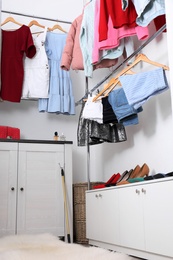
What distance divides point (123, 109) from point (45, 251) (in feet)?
3.96

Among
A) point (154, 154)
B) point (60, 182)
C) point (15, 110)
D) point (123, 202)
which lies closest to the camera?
point (123, 202)

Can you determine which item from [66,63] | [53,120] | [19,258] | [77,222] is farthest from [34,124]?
[19,258]

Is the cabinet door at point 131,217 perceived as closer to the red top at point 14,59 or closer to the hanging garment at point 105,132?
the hanging garment at point 105,132

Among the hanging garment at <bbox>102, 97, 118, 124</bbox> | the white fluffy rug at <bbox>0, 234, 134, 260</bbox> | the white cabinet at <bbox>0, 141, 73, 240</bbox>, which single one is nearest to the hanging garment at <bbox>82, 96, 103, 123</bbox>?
the hanging garment at <bbox>102, 97, 118, 124</bbox>

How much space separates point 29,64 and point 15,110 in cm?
57

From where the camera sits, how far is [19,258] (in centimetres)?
179

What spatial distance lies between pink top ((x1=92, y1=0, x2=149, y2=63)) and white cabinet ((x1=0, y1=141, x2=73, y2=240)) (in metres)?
1.11

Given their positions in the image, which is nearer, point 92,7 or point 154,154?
point 154,154

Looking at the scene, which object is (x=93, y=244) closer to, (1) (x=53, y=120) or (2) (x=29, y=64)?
(1) (x=53, y=120)

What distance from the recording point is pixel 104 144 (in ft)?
11.6

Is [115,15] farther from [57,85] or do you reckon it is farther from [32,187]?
[32,187]

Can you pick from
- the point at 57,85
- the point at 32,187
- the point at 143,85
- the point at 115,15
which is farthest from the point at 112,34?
the point at 32,187

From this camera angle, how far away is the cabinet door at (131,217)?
2.01 metres

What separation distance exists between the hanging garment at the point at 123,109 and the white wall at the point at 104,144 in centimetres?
20
